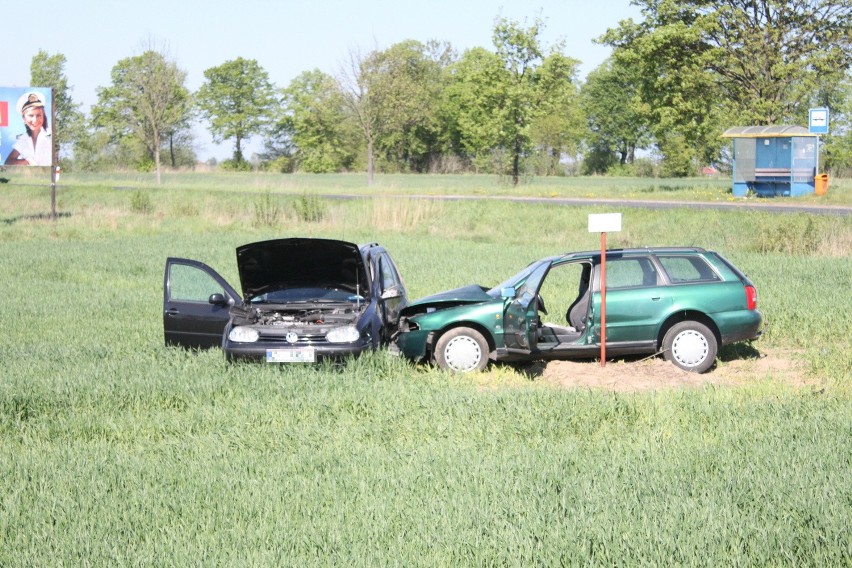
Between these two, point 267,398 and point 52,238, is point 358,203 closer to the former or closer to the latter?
point 52,238

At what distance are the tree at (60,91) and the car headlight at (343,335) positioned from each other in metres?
98.3

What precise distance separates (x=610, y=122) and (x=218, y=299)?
99776 mm

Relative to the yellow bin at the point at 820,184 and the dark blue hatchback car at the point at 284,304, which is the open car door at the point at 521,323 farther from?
the yellow bin at the point at 820,184

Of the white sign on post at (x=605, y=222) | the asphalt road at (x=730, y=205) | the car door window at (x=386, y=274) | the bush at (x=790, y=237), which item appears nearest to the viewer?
the white sign on post at (x=605, y=222)

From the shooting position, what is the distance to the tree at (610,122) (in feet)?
348

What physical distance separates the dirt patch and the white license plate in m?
2.82

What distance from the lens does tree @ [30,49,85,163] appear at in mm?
104000

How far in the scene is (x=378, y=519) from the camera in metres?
6.72

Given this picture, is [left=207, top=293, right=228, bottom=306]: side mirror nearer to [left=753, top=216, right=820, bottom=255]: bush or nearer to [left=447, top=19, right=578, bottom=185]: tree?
[left=753, top=216, right=820, bottom=255]: bush

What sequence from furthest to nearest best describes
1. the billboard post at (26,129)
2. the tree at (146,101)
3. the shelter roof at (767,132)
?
1. the tree at (146,101)
2. the billboard post at (26,129)
3. the shelter roof at (767,132)

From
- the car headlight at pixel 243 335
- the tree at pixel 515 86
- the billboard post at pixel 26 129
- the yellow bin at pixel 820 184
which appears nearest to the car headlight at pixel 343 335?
the car headlight at pixel 243 335

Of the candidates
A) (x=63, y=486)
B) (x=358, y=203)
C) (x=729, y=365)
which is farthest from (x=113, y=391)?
(x=358, y=203)

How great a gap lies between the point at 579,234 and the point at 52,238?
58.0 ft

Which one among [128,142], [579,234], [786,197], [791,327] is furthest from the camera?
[128,142]
